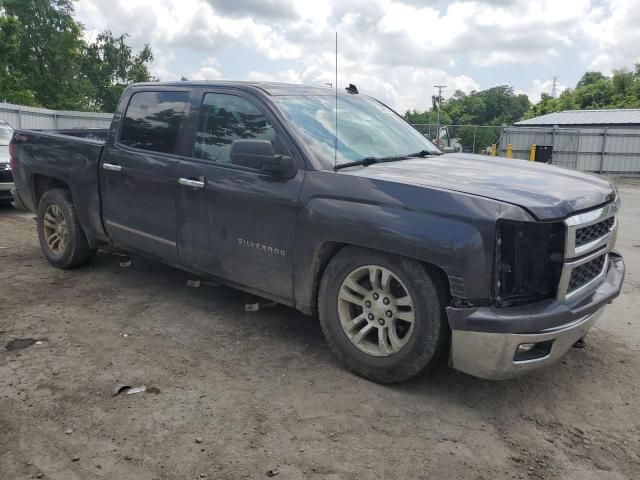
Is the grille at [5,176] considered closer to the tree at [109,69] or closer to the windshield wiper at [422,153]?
the windshield wiper at [422,153]

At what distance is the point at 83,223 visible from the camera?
18.1ft

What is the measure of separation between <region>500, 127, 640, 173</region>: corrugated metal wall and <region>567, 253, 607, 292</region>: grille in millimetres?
20900

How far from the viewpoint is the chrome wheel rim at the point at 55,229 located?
228 inches

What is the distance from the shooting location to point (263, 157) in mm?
3725

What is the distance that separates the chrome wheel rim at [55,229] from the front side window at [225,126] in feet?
7.23

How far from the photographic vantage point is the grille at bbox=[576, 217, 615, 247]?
3154 mm

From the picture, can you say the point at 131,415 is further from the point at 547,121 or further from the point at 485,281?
the point at 547,121

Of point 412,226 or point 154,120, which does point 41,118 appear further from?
point 412,226

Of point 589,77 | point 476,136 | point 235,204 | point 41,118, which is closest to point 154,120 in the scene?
point 235,204

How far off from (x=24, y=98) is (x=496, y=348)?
45.2m

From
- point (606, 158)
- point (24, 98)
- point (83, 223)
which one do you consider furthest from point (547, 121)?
point (83, 223)

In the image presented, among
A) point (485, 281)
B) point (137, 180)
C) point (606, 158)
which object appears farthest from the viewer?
point (606, 158)

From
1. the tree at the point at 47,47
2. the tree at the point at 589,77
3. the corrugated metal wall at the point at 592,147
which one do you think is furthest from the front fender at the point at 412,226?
the tree at the point at 589,77

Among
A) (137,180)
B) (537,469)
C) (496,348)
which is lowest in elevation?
(537,469)
